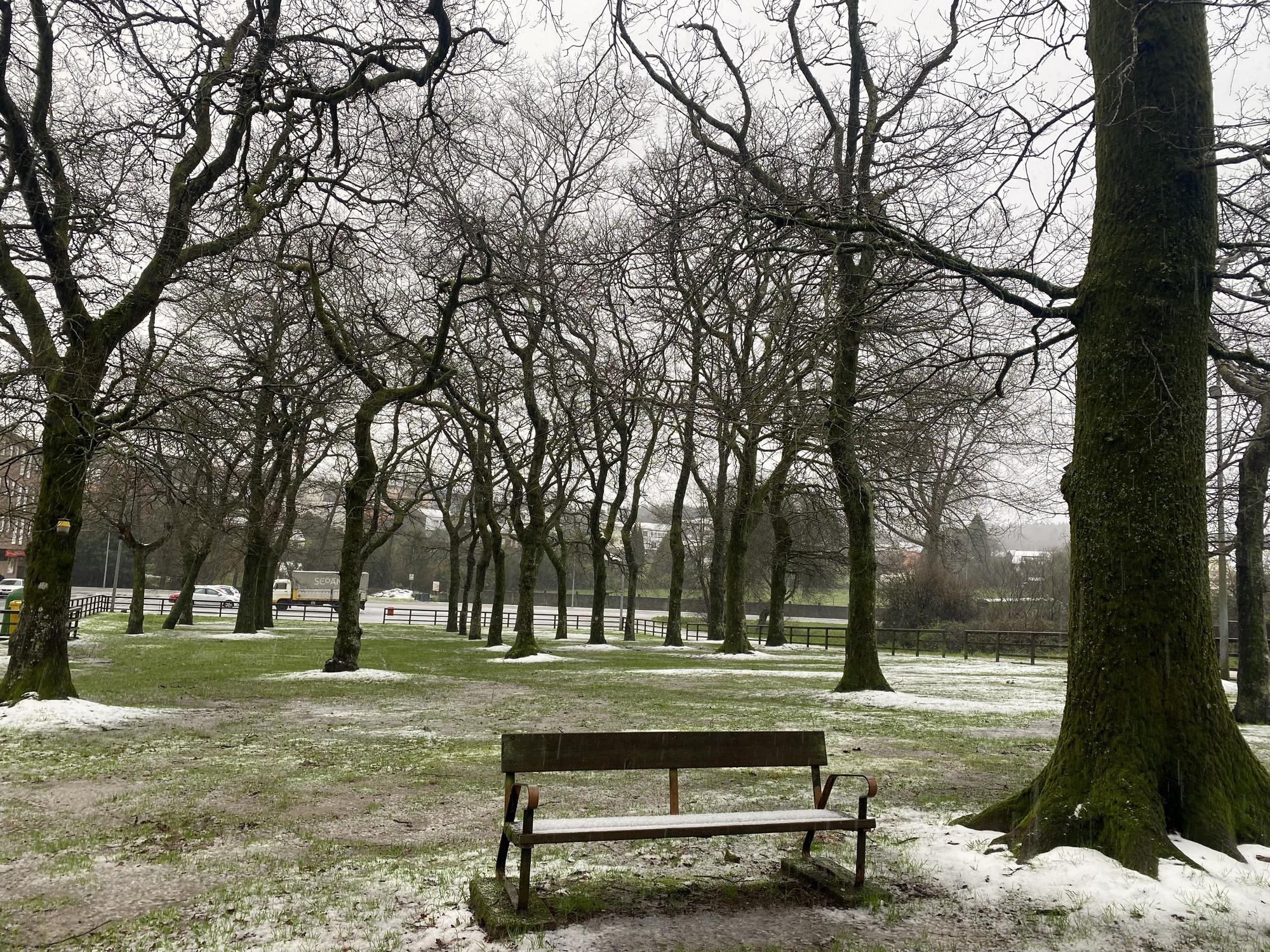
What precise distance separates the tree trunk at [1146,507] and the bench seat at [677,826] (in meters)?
1.33

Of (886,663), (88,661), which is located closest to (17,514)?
(88,661)

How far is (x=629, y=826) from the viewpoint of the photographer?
15.0 feet

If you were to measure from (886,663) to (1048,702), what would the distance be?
33.3 feet

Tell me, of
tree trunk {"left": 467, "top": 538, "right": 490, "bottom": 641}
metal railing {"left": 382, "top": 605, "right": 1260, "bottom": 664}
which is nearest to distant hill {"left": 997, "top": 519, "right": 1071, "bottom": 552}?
metal railing {"left": 382, "top": 605, "right": 1260, "bottom": 664}

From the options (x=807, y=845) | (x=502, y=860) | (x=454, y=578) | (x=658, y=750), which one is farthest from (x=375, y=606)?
(x=502, y=860)

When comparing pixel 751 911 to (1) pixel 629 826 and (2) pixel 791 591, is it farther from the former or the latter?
(2) pixel 791 591

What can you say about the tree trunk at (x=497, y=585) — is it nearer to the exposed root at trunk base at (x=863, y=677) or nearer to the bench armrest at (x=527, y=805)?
the exposed root at trunk base at (x=863, y=677)

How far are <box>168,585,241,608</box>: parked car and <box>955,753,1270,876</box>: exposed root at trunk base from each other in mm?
54315

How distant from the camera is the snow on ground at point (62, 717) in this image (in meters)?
10.2

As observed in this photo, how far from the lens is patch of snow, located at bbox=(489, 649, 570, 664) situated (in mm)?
22766

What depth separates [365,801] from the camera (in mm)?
7336

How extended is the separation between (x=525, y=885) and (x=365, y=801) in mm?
3300

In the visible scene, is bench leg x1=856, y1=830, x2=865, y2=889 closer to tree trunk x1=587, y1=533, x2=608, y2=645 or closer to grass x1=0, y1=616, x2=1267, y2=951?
grass x1=0, y1=616, x2=1267, y2=951

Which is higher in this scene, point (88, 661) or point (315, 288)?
point (315, 288)
